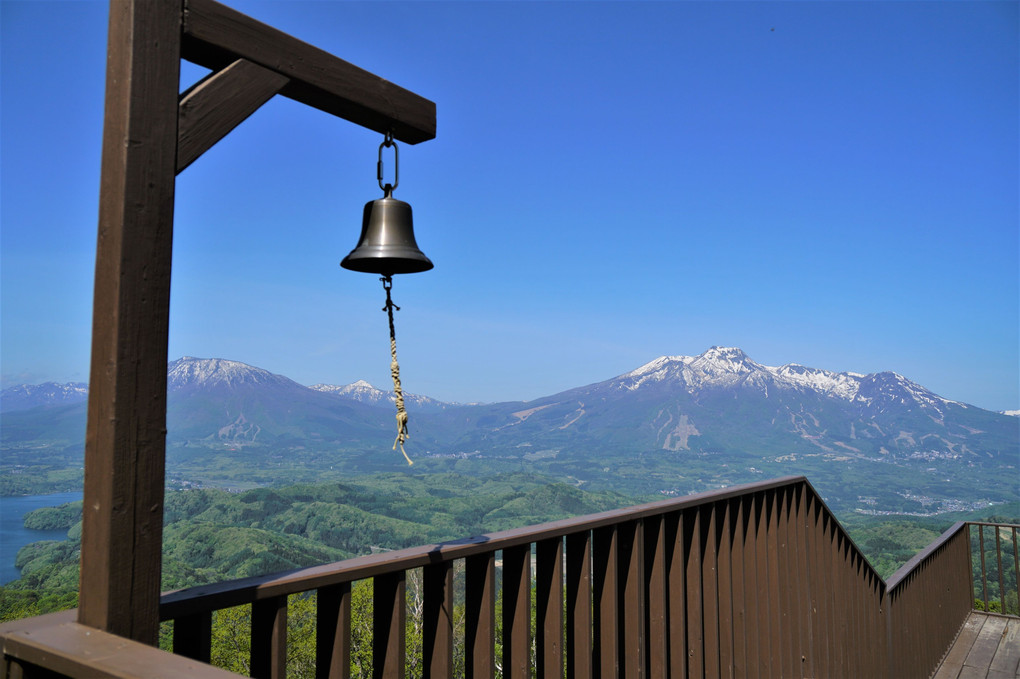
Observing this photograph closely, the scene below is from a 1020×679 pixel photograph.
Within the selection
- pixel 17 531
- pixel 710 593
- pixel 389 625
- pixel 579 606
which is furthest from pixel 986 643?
pixel 17 531

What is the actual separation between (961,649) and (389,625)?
19.8 feet

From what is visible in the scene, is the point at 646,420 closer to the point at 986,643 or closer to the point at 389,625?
the point at 986,643

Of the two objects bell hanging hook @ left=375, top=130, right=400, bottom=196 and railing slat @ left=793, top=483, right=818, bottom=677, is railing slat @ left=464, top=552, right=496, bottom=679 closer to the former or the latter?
bell hanging hook @ left=375, top=130, right=400, bottom=196

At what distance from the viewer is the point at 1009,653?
5.36 m

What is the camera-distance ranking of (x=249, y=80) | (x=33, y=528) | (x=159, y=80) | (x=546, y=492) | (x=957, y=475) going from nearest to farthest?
(x=159, y=80)
(x=249, y=80)
(x=33, y=528)
(x=546, y=492)
(x=957, y=475)

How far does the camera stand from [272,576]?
4.84 ft

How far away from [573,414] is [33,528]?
4184 inches

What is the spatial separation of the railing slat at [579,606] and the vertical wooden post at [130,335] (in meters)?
1.37

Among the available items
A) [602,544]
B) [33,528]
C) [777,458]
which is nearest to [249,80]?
[602,544]

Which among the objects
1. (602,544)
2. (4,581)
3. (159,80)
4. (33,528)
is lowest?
(33,528)

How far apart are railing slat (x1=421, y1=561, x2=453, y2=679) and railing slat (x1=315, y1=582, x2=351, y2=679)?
0.29 meters

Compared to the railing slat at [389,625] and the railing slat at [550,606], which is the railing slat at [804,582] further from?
the railing slat at [389,625]

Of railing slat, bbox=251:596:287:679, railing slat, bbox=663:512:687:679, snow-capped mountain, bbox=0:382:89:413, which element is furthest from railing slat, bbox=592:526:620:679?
snow-capped mountain, bbox=0:382:89:413

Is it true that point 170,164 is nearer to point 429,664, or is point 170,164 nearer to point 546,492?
point 429,664
